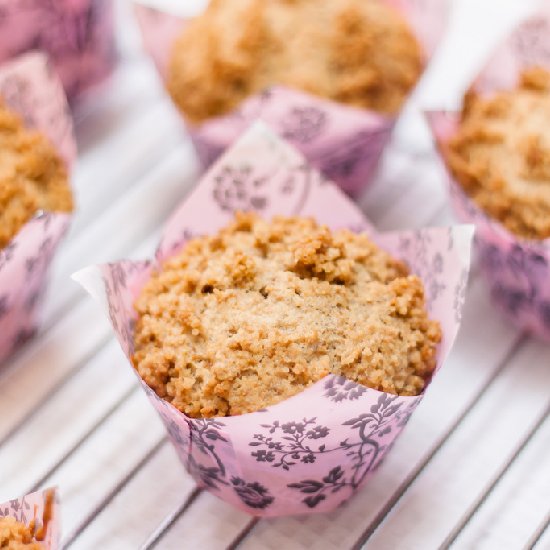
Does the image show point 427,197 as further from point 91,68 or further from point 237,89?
point 91,68

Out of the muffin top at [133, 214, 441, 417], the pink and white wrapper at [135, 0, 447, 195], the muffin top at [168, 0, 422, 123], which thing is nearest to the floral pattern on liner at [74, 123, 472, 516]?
the muffin top at [133, 214, 441, 417]

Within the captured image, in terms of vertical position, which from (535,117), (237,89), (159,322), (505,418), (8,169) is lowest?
(505,418)

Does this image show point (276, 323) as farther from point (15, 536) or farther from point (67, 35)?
point (67, 35)

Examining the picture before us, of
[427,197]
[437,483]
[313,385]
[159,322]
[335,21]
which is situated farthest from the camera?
[427,197]

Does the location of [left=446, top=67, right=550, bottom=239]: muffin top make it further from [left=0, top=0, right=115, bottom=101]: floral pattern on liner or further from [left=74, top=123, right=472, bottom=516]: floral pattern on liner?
[left=0, top=0, right=115, bottom=101]: floral pattern on liner

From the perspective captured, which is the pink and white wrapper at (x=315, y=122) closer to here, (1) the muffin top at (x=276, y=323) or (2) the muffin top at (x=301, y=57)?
(2) the muffin top at (x=301, y=57)

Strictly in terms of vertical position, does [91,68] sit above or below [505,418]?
above

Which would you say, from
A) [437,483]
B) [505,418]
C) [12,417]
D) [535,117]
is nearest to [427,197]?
[535,117]
